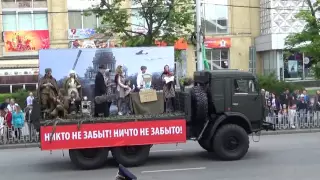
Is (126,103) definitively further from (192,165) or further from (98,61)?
(192,165)

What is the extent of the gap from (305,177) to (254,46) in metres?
28.9

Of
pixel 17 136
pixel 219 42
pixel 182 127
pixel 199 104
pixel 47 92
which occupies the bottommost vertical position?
pixel 17 136

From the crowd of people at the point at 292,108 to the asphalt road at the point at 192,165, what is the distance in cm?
406

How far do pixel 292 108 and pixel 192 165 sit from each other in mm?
10339

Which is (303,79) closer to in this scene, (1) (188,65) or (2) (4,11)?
(1) (188,65)

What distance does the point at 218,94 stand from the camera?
46.7 feet

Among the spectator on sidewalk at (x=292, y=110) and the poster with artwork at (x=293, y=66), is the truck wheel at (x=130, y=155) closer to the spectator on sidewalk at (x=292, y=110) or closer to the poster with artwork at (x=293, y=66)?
the spectator on sidewalk at (x=292, y=110)

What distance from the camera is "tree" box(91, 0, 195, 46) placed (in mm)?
23969

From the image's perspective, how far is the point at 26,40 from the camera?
37.1 metres

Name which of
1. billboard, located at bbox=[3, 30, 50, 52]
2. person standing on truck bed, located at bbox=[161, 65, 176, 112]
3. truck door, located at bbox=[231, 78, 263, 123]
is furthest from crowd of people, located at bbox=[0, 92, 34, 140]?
billboard, located at bbox=[3, 30, 50, 52]

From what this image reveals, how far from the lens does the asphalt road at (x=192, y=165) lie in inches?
481

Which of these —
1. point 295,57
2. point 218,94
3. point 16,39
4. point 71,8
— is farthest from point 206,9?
point 218,94

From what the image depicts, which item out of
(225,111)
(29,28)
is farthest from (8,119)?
(29,28)

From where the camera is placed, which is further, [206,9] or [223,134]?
[206,9]
